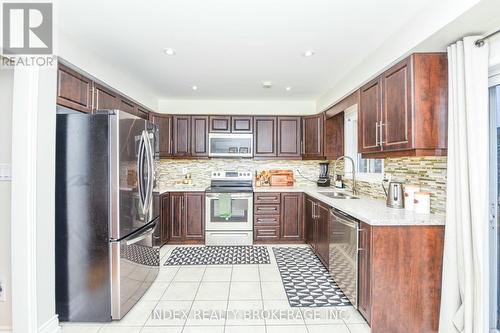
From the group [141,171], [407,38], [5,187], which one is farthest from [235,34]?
[5,187]

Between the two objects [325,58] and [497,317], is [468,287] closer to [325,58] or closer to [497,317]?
[497,317]

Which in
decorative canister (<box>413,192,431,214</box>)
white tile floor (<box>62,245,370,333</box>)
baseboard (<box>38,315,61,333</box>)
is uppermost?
decorative canister (<box>413,192,431,214</box>)

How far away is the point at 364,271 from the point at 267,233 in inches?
88.4

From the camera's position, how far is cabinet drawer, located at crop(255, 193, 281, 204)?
4234 millimetres

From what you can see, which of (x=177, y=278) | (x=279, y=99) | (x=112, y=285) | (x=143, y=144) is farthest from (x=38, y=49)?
(x=279, y=99)

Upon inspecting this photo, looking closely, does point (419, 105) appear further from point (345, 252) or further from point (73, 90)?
point (73, 90)

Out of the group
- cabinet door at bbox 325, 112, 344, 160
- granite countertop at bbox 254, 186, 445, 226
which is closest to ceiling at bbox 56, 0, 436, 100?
cabinet door at bbox 325, 112, 344, 160

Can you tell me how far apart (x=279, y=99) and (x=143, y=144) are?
2.72m

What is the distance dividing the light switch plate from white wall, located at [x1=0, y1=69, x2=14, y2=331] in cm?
2

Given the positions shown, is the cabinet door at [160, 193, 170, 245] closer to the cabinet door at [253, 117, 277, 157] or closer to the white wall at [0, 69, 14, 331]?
the cabinet door at [253, 117, 277, 157]

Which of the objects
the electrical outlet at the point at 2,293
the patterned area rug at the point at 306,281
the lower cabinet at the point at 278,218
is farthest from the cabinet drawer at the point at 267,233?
the electrical outlet at the point at 2,293

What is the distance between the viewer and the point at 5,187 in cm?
199

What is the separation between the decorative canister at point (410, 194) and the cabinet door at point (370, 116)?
430mm

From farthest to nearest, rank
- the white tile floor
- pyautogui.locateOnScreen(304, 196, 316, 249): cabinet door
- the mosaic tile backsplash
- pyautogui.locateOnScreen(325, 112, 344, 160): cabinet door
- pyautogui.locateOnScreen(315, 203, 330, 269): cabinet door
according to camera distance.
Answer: pyautogui.locateOnScreen(325, 112, 344, 160): cabinet door, pyautogui.locateOnScreen(304, 196, 316, 249): cabinet door, pyautogui.locateOnScreen(315, 203, 330, 269): cabinet door, the mosaic tile backsplash, the white tile floor
